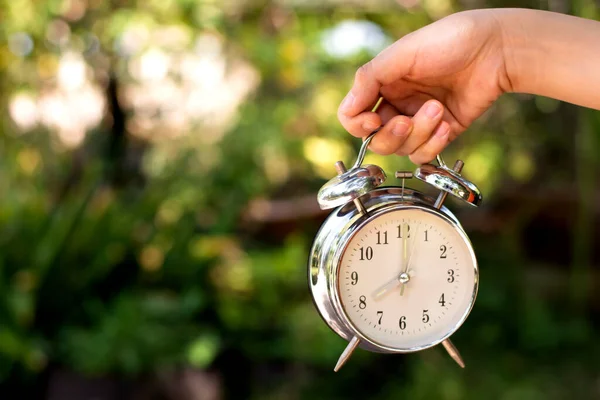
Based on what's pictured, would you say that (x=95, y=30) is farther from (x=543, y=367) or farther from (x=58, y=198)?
(x=543, y=367)

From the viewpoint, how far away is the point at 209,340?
135 inches

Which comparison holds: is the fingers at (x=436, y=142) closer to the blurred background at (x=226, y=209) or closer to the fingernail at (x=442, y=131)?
the fingernail at (x=442, y=131)

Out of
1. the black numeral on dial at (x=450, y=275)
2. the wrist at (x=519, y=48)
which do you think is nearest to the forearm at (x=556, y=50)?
the wrist at (x=519, y=48)

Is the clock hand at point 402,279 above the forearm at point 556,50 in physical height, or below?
below

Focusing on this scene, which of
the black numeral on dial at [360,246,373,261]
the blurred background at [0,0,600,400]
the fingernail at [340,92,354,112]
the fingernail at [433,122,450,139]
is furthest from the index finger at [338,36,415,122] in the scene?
the blurred background at [0,0,600,400]

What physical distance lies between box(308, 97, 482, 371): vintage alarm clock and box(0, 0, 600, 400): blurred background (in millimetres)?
2175

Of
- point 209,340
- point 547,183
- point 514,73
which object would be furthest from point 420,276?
point 547,183

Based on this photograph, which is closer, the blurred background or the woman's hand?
the woman's hand

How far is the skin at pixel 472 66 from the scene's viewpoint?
1254 millimetres

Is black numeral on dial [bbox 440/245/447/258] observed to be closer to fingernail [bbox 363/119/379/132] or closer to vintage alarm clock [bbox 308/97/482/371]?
vintage alarm clock [bbox 308/97/482/371]

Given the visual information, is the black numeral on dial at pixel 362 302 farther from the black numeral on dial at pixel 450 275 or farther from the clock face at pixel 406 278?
the black numeral on dial at pixel 450 275

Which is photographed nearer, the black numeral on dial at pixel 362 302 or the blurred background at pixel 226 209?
the black numeral on dial at pixel 362 302

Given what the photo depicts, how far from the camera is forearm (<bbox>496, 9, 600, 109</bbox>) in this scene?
1279mm

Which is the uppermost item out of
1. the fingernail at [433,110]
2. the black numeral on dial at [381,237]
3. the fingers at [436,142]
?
the fingernail at [433,110]
